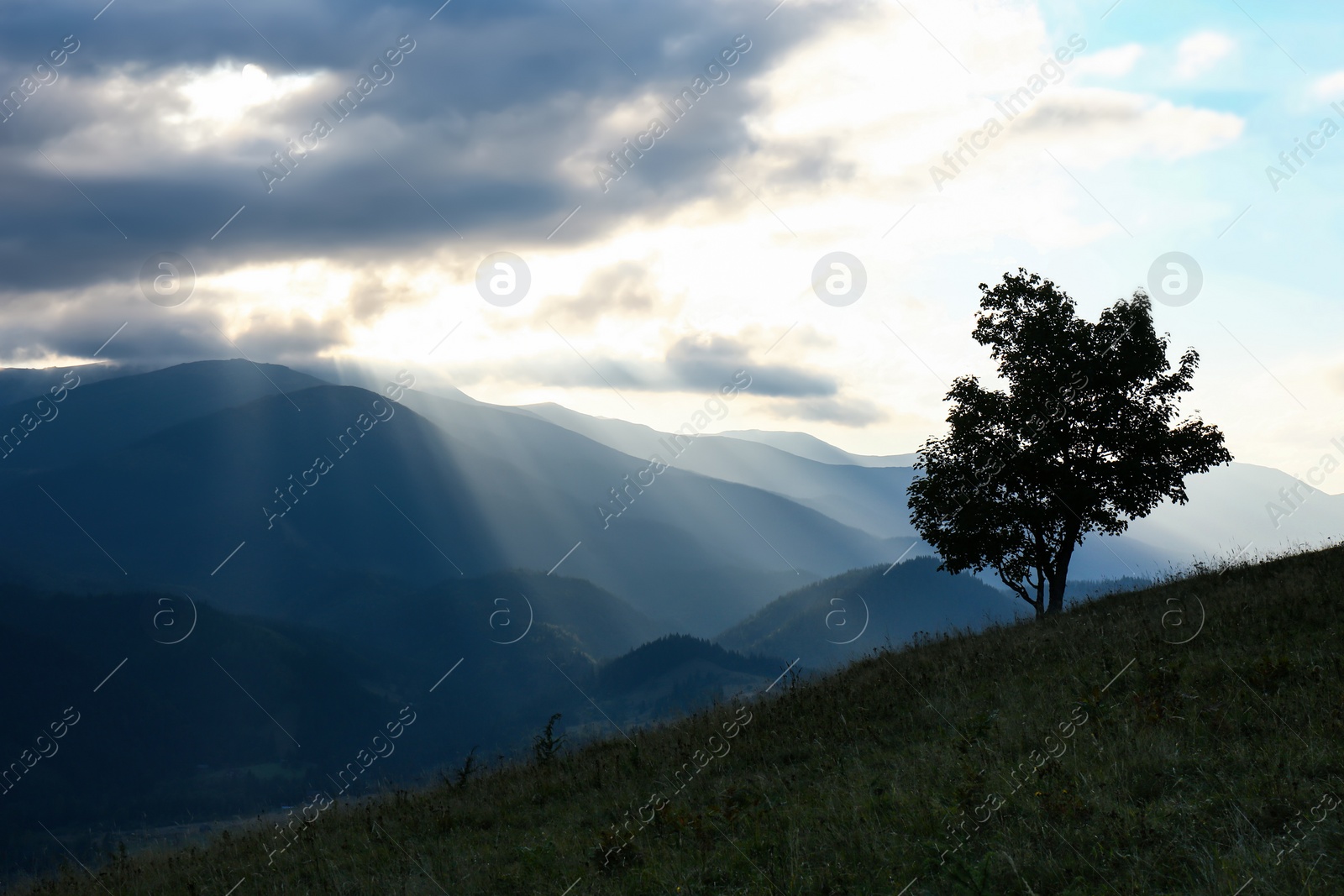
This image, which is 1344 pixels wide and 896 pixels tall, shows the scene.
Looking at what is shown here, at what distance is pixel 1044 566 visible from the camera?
2614 centimetres

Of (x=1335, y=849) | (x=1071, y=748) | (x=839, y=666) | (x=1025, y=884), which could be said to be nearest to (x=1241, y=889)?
(x=1335, y=849)

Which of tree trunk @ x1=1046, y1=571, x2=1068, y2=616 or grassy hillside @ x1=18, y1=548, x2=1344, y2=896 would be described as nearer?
grassy hillside @ x1=18, y1=548, x2=1344, y2=896

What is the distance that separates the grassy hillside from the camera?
695cm

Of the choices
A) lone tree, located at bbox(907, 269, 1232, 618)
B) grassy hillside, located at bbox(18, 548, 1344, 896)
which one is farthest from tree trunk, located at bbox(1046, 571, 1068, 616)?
grassy hillside, located at bbox(18, 548, 1344, 896)

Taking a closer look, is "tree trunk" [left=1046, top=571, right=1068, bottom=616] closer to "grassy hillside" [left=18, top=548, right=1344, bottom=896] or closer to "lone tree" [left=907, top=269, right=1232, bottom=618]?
"lone tree" [left=907, top=269, right=1232, bottom=618]

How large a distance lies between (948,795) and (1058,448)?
62.7 feet

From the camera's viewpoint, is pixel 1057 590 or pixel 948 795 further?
pixel 1057 590

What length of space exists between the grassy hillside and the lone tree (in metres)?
8.56

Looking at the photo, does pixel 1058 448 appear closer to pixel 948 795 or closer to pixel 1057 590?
pixel 1057 590

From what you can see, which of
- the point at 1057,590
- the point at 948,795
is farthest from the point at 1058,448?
the point at 948,795

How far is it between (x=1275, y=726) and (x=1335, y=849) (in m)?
3.00

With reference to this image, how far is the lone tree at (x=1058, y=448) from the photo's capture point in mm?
25000

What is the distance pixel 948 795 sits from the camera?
870cm

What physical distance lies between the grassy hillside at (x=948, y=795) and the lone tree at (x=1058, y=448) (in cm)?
856
